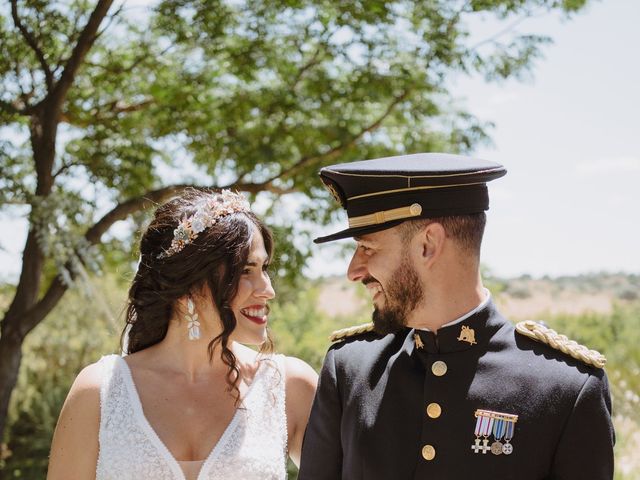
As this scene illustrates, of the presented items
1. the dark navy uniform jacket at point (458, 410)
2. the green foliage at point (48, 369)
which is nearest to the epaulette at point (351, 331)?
the dark navy uniform jacket at point (458, 410)

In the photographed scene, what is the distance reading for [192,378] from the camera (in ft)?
11.3

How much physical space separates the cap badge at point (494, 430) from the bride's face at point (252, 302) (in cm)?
113

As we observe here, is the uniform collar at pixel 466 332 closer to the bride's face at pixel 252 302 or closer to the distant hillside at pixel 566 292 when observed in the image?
the bride's face at pixel 252 302

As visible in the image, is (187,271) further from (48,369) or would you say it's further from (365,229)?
(48,369)

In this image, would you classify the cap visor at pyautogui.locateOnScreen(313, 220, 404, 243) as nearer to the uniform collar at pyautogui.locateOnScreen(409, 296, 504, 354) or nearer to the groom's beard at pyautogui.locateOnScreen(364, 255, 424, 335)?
the groom's beard at pyautogui.locateOnScreen(364, 255, 424, 335)

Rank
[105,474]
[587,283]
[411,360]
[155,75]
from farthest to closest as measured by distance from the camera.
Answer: [587,283]
[155,75]
[105,474]
[411,360]

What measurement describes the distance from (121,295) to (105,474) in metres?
9.82

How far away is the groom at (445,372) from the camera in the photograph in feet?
7.48

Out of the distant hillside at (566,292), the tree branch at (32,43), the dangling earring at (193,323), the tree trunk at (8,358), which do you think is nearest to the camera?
the dangling earring at (193,323)

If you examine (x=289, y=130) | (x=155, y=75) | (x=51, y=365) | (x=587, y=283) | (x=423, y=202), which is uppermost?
(x=155, y=75)

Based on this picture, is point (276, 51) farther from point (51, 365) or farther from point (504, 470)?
point (51, 365)

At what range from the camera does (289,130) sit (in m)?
7.88

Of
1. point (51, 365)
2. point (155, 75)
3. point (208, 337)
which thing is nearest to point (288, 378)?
point (208, 337)

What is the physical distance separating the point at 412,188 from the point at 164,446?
146 centimetres
